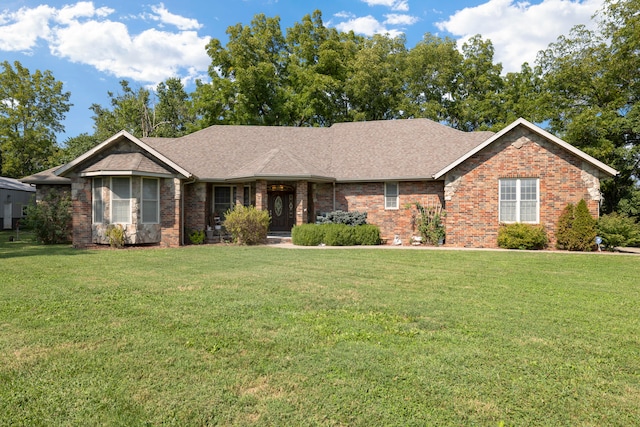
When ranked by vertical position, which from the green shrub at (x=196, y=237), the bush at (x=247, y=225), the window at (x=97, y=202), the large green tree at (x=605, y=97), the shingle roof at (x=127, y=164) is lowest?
the green shrub at (x=196, y=237)

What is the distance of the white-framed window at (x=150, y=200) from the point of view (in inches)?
637

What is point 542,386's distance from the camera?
3.43 m

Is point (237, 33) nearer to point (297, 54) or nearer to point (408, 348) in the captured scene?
point (297, 54)

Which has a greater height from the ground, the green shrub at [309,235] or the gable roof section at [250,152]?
the gable roof section at [250,152]

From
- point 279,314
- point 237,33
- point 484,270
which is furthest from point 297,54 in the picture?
point 279,314

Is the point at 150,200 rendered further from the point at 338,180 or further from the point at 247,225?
the point at 338,180

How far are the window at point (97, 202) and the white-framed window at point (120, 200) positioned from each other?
574mm

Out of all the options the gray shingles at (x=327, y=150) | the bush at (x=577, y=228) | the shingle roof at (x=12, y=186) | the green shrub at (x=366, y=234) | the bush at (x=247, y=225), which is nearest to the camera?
the bush at (x=577, y=228)

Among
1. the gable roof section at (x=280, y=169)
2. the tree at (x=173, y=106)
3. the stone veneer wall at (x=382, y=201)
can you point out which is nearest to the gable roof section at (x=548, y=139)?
the stone veneer wall at (x=382, y=201)

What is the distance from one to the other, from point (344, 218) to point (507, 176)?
7386mm

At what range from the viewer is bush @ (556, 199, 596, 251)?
590 inches

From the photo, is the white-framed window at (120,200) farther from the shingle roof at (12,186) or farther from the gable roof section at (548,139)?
the shingle roof at (12,186)

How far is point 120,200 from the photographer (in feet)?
52.2

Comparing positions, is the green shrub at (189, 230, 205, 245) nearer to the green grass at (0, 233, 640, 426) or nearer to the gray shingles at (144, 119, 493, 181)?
the gray shingles at (144, 119, 493, 181)
